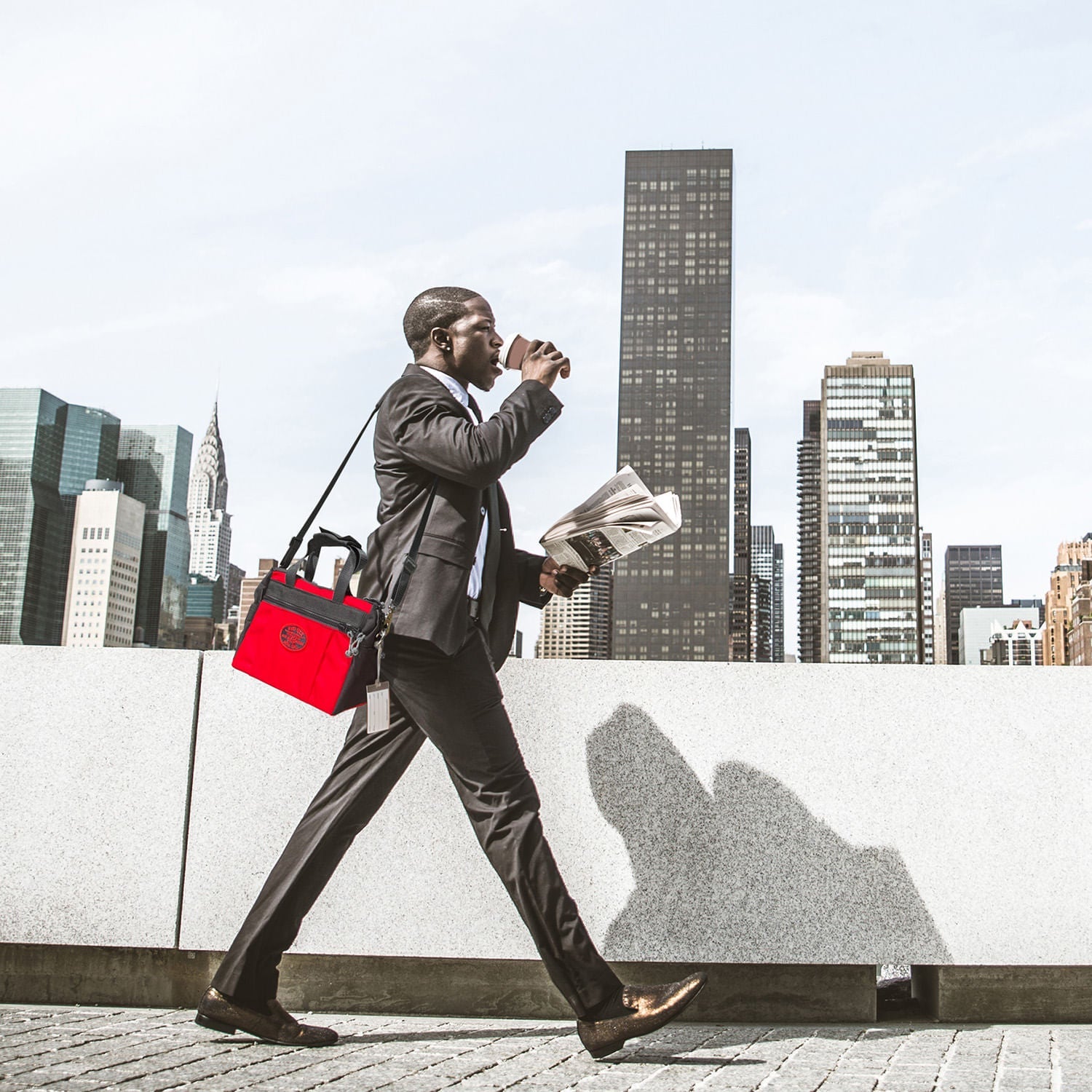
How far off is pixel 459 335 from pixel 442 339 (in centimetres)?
5

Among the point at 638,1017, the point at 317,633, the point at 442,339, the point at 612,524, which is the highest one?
the point at 442,339

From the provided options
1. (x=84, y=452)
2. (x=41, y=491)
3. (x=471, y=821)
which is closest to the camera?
(x=471, y=821)

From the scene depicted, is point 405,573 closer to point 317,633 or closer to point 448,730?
point 317,633

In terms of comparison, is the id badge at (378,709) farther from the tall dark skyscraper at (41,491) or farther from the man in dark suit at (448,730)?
the tall dark skyscraper at (41,491)

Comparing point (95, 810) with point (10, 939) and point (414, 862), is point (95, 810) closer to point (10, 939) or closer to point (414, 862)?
point (10, 939)

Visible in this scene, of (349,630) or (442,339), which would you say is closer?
(349,630)

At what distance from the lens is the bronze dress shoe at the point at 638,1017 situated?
2.56 meters

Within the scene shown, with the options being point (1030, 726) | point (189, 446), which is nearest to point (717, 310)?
point (189, 446)

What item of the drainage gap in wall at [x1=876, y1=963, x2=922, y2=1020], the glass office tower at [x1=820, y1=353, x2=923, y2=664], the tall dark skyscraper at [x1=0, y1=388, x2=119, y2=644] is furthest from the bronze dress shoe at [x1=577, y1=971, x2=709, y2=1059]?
the tall dark skyscraper at [x1=0, y1=388, x2=119, y2=644]

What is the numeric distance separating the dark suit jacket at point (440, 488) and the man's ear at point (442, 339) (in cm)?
9

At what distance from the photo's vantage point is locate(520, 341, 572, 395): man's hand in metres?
2.80

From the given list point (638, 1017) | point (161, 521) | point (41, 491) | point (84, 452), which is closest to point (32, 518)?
point (41, 491)

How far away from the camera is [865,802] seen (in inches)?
124

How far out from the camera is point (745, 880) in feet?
10.3
